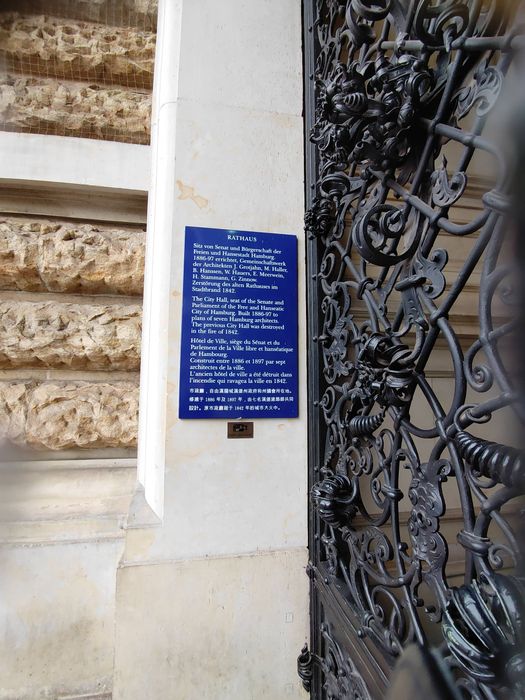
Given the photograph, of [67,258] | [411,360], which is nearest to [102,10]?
[67,258]

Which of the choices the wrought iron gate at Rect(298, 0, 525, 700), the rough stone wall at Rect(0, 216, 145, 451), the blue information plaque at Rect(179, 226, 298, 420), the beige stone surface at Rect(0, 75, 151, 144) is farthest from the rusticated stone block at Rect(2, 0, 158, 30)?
the blue information plaque at Rect(179, 226, 298, 420)

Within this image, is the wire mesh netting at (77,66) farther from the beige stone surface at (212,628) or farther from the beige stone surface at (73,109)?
the beige stone surface at (212,628)

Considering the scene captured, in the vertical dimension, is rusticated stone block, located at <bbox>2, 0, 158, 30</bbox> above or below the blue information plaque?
above

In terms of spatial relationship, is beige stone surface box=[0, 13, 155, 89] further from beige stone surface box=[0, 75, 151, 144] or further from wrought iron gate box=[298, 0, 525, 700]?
wrought iron gate box=[298, 0, 525, 700]

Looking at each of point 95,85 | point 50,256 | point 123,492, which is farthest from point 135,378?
point 95,85

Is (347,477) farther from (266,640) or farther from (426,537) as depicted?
(266,640)

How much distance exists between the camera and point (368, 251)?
1092mm

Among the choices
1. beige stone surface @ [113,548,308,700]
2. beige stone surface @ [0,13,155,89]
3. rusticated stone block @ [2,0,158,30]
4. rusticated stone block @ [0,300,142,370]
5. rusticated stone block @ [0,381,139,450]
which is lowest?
beige stone surface @ [113,548,308,700]

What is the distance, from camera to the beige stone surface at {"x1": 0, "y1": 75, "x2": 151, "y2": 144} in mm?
2113

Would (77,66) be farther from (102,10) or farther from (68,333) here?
(68,333)

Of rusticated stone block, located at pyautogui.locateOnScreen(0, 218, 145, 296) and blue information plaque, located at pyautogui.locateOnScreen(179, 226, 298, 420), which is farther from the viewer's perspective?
rusticated stone block, located at pyautogui.locateOnScreen(0, 218, 145, 296)

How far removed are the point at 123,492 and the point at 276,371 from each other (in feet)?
3.44

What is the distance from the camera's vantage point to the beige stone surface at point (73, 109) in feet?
6.93

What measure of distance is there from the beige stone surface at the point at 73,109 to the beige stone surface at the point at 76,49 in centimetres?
8
